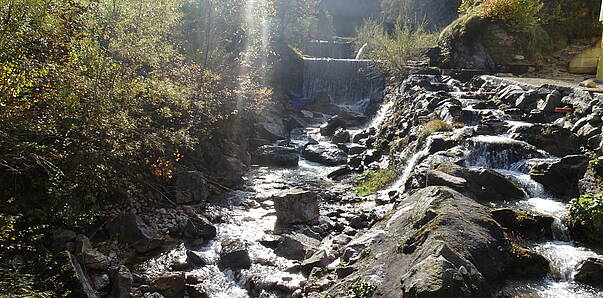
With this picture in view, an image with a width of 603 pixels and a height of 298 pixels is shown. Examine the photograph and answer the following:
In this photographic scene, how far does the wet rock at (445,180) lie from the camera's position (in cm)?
636

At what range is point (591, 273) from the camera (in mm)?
4434

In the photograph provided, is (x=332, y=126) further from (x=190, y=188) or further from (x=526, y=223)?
(x=526, y=223)

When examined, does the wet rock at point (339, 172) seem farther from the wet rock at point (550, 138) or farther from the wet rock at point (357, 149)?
the wet rock at point (550, 138)

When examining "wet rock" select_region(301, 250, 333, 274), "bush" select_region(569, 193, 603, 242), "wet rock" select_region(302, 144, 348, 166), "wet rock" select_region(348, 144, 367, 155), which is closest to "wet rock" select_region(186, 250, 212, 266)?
"wet rock" select_region(301, 250, 333, 274)

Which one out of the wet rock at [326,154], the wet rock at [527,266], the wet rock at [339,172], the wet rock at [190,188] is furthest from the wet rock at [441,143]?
the wet rock at [190,188]

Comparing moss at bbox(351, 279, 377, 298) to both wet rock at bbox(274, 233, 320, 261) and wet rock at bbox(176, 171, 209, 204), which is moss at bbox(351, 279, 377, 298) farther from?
wet rock at bbox(176, 171, 209, 204)

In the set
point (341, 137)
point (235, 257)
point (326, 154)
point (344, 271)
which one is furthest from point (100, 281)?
point (341, 137)

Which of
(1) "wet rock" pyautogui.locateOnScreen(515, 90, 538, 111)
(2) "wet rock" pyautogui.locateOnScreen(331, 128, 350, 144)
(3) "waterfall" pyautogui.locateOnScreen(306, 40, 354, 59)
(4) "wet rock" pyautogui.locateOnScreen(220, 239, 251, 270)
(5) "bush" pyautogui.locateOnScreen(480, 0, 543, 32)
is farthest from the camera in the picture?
(3) "waterfall" pyautogui.locateOnScreen(306, 40, 354, 59)

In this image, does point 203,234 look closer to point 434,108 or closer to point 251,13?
point 434,108

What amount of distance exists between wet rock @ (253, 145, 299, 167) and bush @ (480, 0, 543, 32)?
8.64 metres

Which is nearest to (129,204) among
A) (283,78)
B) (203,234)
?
(203,234)

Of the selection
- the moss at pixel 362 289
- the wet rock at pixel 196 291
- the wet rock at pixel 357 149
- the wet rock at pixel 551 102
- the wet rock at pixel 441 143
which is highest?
the wet rock at pixel 551 102

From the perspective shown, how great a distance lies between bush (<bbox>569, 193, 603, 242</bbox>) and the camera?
525 centimetres

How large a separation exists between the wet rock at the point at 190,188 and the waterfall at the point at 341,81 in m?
11.5
